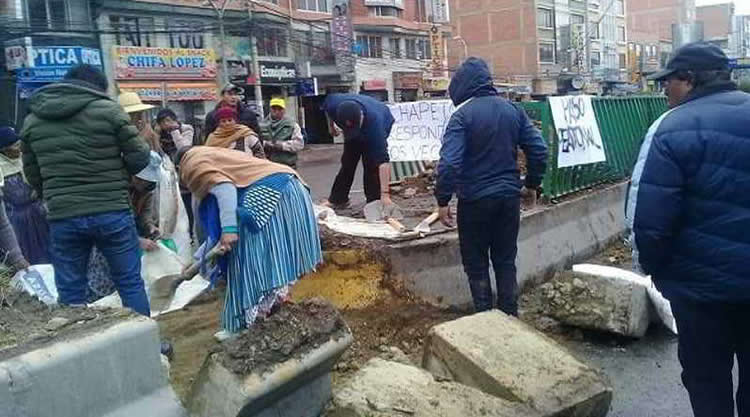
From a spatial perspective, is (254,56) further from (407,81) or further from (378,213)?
(378,213)

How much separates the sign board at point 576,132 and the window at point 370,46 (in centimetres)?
3694

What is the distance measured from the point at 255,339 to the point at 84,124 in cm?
156

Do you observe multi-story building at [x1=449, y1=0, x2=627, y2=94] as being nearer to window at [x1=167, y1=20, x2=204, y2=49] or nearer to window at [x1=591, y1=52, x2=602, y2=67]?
window at [x1=591, y1=52, x2=602, y2=67]

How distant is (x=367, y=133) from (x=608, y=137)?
3.17 metres

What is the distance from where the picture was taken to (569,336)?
4.86m

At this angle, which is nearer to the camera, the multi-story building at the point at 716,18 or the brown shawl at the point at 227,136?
the brown shawl at the point at 227,136

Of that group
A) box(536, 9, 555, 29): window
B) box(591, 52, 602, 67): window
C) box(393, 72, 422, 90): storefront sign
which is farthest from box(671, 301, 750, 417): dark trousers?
box(591, 52, 602, 67): window

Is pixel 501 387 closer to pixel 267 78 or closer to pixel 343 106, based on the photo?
pixel 343 106

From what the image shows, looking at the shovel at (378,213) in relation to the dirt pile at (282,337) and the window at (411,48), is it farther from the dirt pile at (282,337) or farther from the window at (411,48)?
the window at (411,48)

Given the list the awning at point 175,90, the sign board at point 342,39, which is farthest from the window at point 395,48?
the awning at point 175,90

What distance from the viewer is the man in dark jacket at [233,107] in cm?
653

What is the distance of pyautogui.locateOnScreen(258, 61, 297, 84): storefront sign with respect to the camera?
35344 mm

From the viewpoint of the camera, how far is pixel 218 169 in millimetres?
3471

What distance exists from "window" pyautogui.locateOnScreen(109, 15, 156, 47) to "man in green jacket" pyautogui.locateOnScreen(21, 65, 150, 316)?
1093 inches
